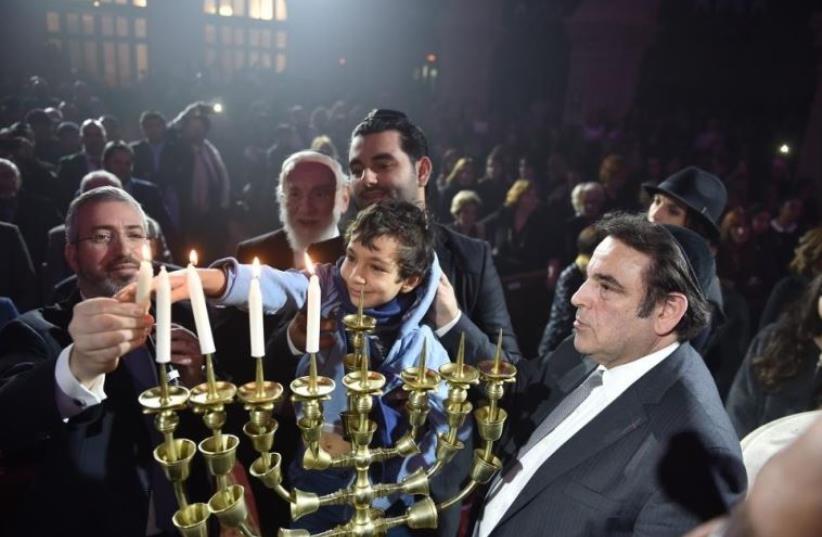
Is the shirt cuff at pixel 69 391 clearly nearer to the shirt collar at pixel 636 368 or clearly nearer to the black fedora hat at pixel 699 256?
the shirt collar at pixel 636 368

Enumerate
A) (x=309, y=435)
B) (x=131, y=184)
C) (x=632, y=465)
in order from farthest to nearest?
(x=131, y=184)
(x=632, y=465)
(x=309, y=435)

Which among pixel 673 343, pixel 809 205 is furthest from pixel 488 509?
pixel 809 205

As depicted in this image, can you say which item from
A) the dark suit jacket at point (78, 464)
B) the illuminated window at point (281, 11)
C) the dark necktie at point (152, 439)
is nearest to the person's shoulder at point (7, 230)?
the dark suit jacket at point (78, 464)

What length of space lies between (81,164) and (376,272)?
650 centimetres

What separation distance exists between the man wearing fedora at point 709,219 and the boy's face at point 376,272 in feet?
8.75

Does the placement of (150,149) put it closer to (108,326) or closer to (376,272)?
(376,272)

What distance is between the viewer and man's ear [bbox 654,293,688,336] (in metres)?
2.07

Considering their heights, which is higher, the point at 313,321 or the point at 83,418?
the point at 313,321

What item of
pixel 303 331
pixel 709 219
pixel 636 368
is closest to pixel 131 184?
pixel 303 331

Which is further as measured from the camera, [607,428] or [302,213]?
[302,213]

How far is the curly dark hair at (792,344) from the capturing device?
328 centimetres

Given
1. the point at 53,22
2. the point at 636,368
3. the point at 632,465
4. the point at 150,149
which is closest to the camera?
the point at 632,465

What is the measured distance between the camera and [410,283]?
2.29 metres

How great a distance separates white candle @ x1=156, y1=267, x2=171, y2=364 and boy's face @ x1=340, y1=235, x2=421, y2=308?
3.73 ft
